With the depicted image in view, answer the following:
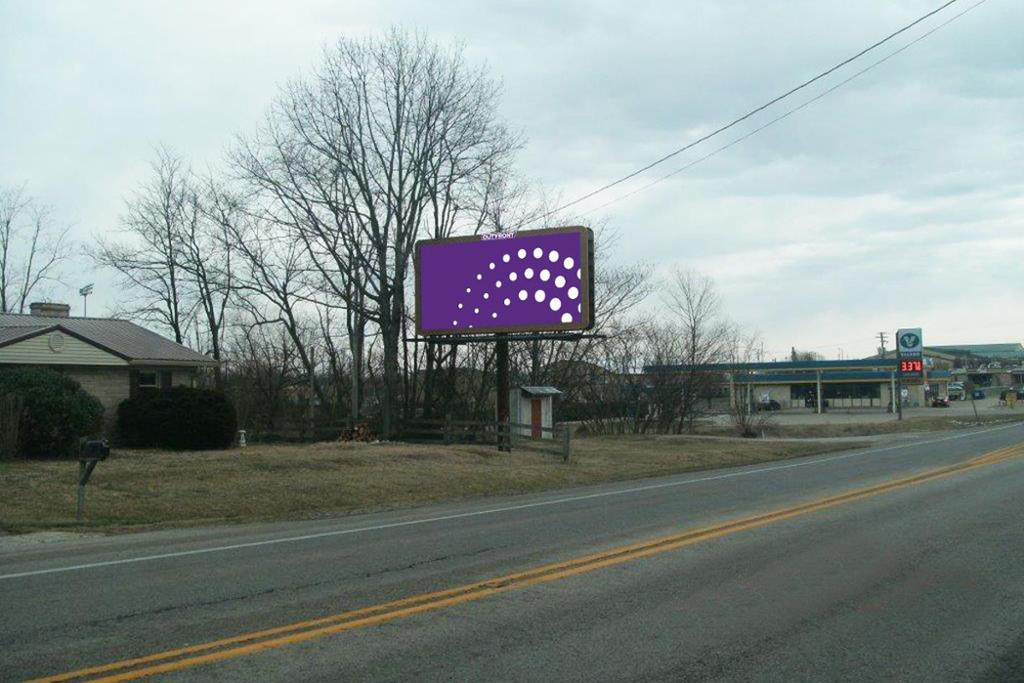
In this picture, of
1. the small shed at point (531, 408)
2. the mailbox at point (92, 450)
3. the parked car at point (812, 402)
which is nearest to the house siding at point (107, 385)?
the small shed at point (531, 408)

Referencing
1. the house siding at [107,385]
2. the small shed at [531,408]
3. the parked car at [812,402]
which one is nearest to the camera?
the house siding at [107,385]

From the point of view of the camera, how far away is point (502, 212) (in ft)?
127

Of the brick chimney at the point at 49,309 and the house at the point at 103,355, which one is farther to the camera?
the brick chimney at the point at 49,309

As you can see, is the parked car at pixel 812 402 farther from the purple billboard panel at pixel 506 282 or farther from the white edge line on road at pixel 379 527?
the white edge line on road at pixel 379 527

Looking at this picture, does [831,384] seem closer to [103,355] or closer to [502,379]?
[502,379]

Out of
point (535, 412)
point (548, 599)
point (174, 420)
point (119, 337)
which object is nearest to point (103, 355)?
point (174, 420)

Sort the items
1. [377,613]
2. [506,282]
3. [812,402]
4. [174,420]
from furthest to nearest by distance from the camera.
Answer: [812,402], [506,282], [174,420], [377,613]

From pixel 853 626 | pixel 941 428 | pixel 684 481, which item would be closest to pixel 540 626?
pixel 853 626

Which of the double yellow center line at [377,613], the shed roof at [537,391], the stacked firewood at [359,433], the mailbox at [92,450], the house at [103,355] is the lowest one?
the double yellow center line at [377,613]

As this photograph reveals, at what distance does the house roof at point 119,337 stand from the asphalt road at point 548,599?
54.6ft

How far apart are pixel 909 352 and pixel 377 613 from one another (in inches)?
2708

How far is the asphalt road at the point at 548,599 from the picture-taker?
20.9 feet

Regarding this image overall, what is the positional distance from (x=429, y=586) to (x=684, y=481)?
14.1m

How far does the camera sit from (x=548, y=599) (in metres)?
8.30
